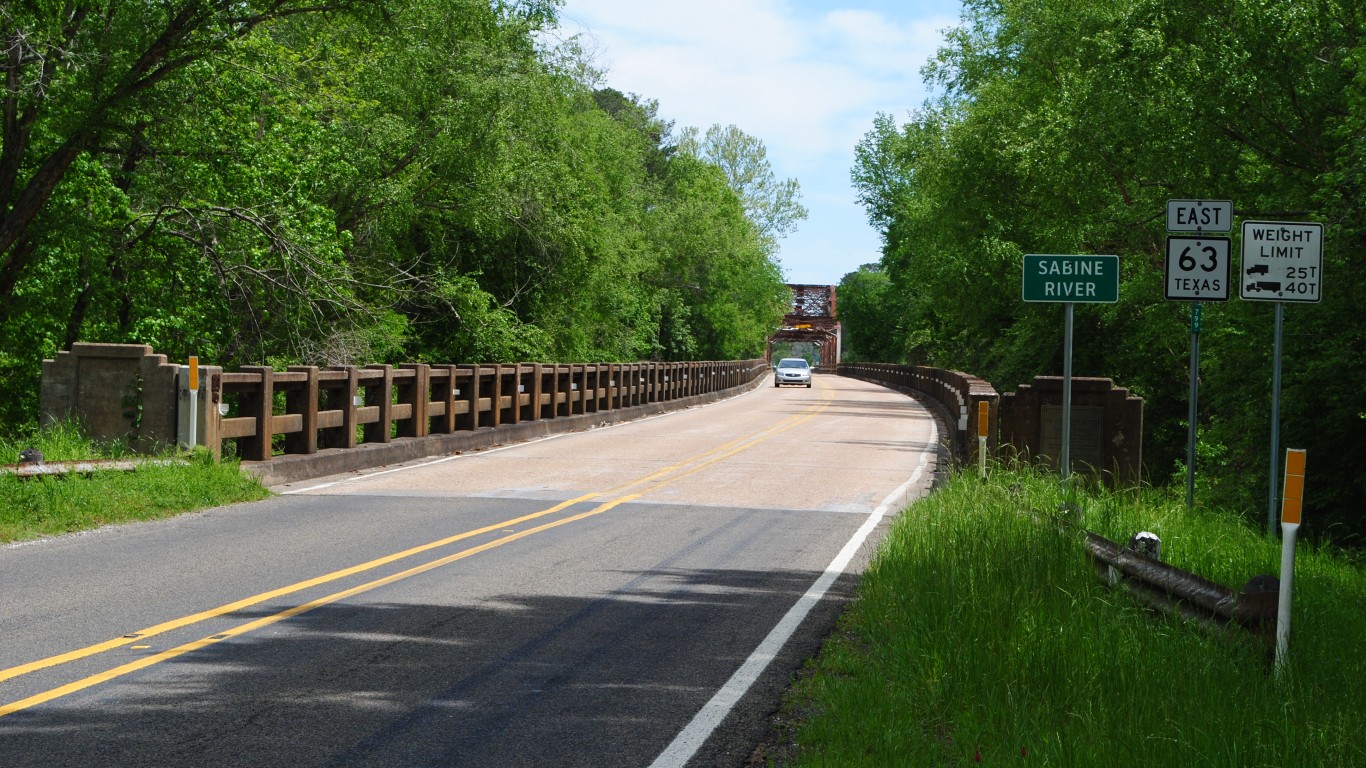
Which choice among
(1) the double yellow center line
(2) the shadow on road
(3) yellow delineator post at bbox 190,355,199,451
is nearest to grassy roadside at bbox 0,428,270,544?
(3) yellow delineator post at bbox 190,355,199,451

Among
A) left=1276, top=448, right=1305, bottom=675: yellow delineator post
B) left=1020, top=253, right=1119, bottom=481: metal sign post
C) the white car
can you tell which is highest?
left=1020, top=253, right=1119, bottom=481: metal sign post

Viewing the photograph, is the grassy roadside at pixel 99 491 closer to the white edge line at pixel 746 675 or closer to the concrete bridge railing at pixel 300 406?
the concrete bridge railing at pixel 300 406

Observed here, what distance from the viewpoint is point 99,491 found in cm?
1265

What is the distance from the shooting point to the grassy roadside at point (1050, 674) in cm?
536

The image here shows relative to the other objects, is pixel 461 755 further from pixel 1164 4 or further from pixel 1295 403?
pixel 1164 4

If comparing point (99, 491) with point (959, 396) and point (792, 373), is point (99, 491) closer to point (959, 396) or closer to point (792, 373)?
point (959, 396)

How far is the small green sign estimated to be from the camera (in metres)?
15.0

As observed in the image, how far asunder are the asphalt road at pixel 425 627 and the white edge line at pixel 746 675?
0.07 feet

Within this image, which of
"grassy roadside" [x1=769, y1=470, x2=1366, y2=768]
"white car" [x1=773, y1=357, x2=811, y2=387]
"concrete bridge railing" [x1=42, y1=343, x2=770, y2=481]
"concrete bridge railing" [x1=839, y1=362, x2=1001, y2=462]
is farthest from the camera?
"white car" [x1=773, y1=357, x2=811, y2=387]

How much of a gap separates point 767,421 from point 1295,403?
18974 mm

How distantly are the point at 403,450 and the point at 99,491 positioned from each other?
734cm

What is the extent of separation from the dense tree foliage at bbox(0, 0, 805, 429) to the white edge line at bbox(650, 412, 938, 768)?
12.8m

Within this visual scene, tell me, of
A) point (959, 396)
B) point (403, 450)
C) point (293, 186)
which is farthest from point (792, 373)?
point (403, 450)

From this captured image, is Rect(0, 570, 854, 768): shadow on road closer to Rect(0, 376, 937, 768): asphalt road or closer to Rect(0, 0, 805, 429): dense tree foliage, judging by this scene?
Rect(0, 376, 937, 768): asphalt road
